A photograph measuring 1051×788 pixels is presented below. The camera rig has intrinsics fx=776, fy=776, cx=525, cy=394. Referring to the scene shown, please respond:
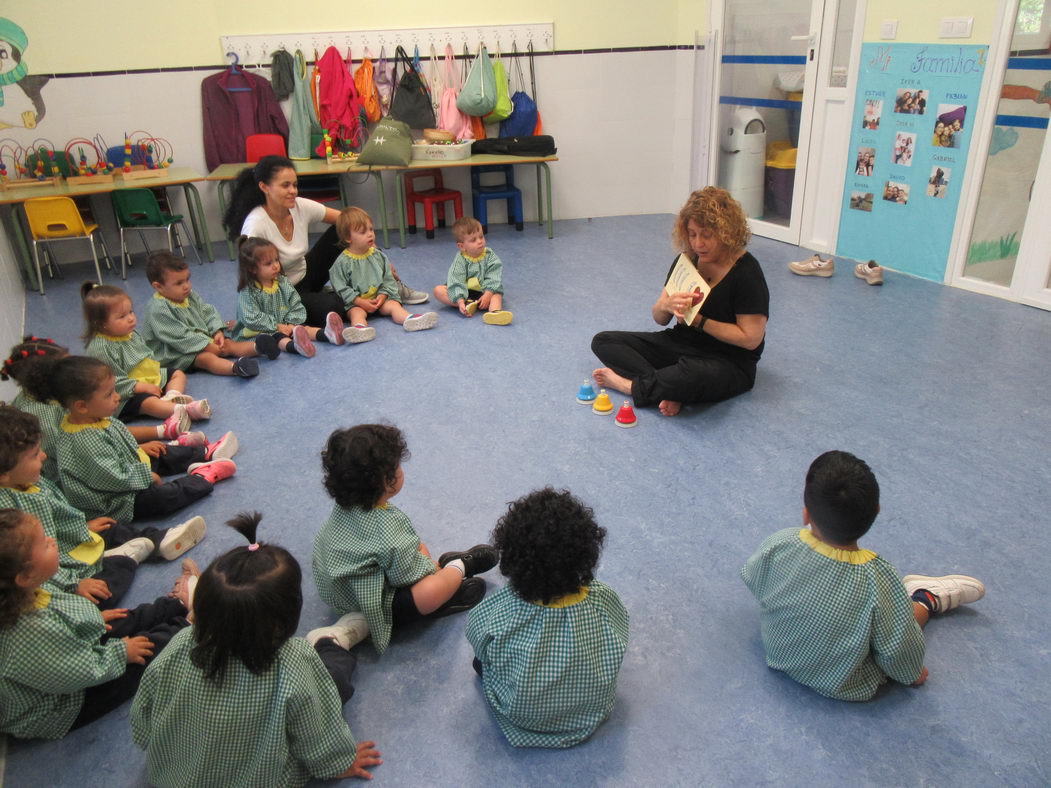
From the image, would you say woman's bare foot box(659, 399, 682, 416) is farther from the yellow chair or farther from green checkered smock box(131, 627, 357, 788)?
the yellow chair

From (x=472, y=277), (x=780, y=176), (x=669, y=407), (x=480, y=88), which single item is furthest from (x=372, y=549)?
(x=480, y=88)

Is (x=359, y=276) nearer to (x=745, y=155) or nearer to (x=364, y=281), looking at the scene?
(x=364, y=281)

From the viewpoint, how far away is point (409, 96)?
641 centimetres

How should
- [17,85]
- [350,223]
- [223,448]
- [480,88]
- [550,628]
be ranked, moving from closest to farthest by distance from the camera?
[550,628] → [223,448] → [350,223] → [17,85] → [480,88]

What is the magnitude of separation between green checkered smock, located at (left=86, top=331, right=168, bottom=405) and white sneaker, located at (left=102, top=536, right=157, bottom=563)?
1.06 m

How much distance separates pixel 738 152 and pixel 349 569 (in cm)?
542

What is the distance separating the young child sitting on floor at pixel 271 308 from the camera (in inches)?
159

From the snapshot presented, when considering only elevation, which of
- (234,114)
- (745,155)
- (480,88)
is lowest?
(745,155)

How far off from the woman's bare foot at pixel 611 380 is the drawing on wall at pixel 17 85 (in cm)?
501

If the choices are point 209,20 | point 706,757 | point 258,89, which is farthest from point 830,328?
point 209,20

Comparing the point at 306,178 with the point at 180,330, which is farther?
the point at 306,178

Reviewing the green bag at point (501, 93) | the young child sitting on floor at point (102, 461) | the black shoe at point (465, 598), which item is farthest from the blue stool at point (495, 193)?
the black shoe at point (465, 598)

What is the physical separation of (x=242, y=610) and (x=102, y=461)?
1357mm

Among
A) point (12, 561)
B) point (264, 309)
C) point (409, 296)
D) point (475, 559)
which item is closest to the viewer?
point (12, 561)
